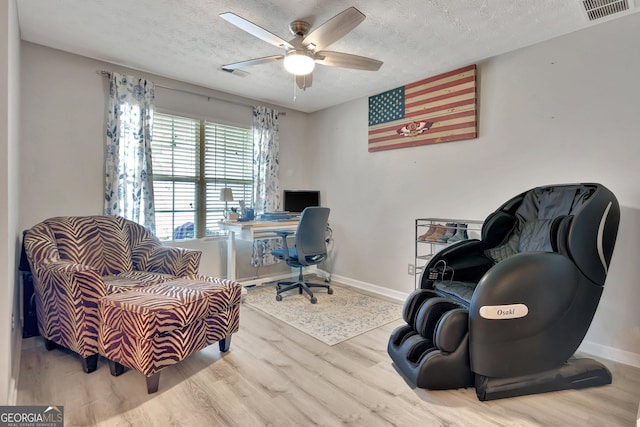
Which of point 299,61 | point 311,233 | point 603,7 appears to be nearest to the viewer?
point 603,7

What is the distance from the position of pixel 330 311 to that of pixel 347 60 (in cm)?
222

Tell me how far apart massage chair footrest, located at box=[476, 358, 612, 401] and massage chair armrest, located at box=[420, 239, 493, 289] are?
68cm

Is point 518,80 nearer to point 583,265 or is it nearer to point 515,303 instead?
point 583,265

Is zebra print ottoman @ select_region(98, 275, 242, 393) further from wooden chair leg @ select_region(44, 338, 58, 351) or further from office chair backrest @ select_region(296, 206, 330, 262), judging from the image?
office chair backrest @ select_region(296, 206, 330, 262)

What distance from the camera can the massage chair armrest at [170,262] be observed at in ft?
8.57

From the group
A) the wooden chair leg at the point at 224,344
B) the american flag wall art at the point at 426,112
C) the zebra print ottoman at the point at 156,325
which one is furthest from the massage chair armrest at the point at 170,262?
the american flag wall art at the point at 426,112

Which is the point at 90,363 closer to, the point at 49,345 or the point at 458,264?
the point at 49,345

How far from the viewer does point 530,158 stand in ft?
8.71

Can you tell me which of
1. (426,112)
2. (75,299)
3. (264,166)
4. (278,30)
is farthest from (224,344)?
(426,112)

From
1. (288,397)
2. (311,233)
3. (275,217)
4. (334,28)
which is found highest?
(334,28)

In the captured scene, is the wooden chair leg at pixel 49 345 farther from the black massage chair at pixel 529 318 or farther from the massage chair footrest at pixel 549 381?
the massage chair footrest at pixel 549 381

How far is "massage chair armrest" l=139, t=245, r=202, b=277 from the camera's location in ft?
8.57

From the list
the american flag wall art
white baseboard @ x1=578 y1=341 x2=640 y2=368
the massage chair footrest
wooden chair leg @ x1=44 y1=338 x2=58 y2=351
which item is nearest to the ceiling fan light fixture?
the american flag wall art

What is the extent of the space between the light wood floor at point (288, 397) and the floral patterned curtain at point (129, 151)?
137cm
